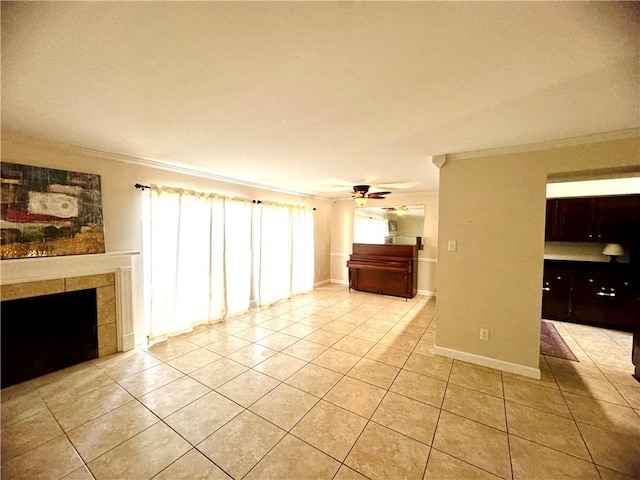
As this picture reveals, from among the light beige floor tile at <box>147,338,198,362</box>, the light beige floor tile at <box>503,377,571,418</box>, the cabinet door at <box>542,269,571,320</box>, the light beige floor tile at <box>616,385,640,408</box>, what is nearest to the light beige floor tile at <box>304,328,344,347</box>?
the light beige floor tile at <box>147,338,198,362</box>

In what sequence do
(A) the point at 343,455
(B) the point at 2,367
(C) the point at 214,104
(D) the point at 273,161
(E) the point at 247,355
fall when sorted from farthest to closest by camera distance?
(D) the point at 273,161 < (E) the point at 247,355 < (B) the point at 2,367 < (C) the point at 214,104 < (A) the point at 343,455

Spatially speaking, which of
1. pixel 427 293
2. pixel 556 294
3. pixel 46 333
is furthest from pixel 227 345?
pixel 556 294

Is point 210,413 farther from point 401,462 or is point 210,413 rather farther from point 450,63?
point 450,63

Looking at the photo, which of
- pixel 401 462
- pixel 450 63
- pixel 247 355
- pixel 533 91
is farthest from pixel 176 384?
pixel 533 91

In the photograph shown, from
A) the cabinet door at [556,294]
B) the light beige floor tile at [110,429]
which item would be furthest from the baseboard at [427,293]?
the light beige floor tile at [110,429]

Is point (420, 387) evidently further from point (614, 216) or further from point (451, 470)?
point (614, 216)

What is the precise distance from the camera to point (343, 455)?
1.61 meters

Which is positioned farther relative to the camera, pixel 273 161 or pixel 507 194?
pixel 273 161

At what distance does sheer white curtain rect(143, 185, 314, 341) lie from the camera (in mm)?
3227

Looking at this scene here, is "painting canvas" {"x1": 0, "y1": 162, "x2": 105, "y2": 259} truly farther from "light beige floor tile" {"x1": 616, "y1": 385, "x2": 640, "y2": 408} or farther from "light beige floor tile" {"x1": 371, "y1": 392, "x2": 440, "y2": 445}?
"light beige floor tile" {"x1": 616, "y1": 385, "x2": 640, "y2": 408}

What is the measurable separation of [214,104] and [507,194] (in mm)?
2837

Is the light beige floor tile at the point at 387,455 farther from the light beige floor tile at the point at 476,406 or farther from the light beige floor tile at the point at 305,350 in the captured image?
the light beige floor tile at the point at 305,350

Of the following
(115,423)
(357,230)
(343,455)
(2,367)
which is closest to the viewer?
(343,455)

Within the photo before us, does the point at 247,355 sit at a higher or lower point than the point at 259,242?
lower
